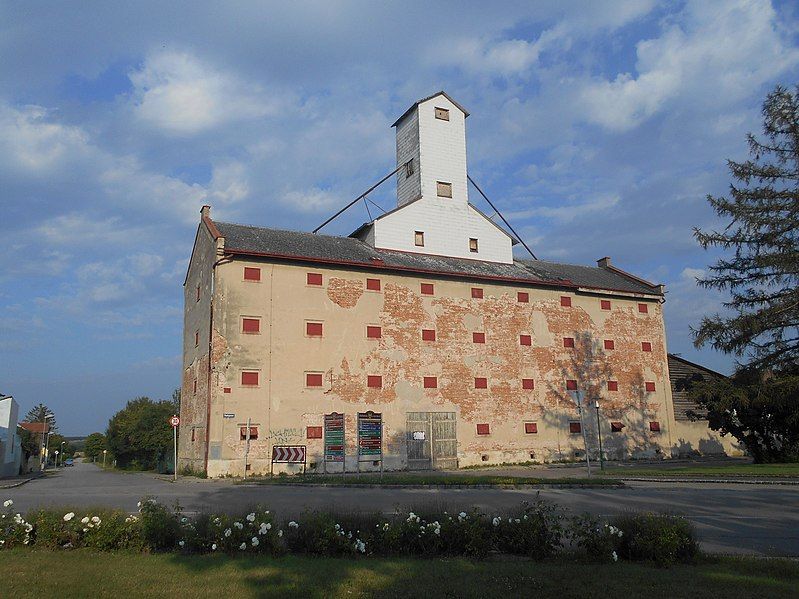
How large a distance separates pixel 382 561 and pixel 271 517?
185 cm

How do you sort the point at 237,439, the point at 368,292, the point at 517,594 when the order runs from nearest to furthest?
the point at 517,594
the point at 237,439
the point at 368,292

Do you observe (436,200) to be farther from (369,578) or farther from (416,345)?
(369,578)

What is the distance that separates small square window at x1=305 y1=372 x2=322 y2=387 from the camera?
31203mm

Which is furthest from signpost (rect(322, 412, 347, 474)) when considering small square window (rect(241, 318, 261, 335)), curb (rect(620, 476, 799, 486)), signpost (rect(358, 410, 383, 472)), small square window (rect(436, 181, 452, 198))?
small square window (rect(436, 181, 452, 198))

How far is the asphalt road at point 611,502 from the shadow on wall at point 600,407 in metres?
16.9

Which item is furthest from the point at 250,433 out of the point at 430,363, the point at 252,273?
the point at 430,363

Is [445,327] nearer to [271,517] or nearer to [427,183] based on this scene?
[427,183]

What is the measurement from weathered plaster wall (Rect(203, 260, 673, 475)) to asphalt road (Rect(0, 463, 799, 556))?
8744mm

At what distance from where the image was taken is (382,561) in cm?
812

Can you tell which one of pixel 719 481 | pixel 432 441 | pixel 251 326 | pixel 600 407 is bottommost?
pixel 719 481

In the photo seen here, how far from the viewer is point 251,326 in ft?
101

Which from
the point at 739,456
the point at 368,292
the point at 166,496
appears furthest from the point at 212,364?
the point at 739,456

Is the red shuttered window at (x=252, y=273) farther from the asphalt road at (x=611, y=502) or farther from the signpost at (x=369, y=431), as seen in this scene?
the asphalt road at (x=611, y=502)

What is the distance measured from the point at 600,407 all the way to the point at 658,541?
1260 inches
